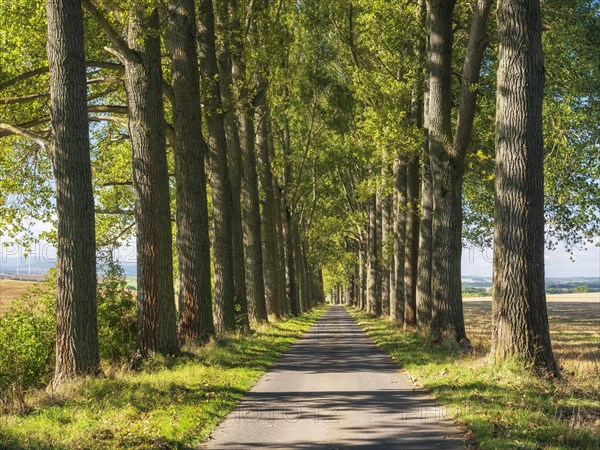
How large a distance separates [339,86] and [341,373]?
25149mm

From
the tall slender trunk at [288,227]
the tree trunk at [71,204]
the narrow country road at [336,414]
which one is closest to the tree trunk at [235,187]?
the narrow country road at [336,414]

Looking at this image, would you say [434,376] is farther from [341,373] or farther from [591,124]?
[591,124]

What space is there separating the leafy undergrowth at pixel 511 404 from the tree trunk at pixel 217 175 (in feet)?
27.9

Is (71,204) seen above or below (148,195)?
below

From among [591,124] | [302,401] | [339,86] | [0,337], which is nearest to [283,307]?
[339,86]

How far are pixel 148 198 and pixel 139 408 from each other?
6377 millimetres

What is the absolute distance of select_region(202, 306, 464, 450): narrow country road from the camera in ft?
26.9

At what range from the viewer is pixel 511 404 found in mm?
9719

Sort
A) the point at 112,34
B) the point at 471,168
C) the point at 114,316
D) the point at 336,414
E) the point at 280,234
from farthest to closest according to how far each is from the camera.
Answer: the point at 280,234, the point at 471,168, the point at 114,316, the point at 112,34, the point at 336,414

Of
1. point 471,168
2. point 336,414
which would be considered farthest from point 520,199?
point 471,168

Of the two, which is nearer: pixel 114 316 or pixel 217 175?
→ pixel 114 316

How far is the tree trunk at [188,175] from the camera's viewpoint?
59.1 ft

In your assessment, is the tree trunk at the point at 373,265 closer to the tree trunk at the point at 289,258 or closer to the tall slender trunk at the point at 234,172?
the tree trunk at the point at 289,258

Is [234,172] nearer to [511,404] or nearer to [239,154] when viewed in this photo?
[239,154]
